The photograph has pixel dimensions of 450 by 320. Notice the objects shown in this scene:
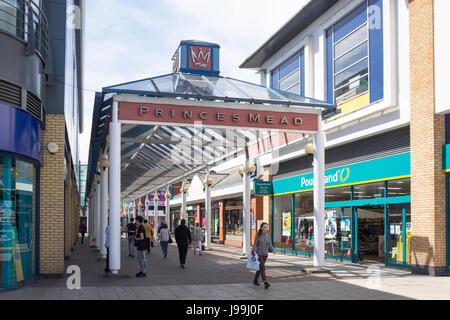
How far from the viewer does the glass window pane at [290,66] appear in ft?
77.5

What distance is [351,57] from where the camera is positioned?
1884 centimetres

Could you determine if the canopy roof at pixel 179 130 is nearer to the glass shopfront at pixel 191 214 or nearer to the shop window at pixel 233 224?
the shop window at pixel 233 224

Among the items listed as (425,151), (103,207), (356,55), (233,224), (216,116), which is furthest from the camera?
(233,224)

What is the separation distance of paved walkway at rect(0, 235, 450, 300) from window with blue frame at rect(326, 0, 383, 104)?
20.3 ft

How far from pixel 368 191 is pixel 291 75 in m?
8.43

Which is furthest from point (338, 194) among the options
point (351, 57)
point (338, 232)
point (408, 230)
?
point (351, 57)

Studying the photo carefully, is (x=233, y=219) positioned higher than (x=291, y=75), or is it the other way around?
(x=291, y=75)

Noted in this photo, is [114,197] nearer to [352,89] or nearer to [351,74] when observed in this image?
[352,89]

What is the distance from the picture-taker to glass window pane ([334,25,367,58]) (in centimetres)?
1797

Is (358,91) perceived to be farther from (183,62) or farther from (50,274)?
(50,274)

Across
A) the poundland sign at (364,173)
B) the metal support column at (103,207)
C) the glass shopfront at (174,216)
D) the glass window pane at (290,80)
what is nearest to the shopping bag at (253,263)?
the poundland sign at (364,173)

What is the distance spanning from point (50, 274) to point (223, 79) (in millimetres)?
8559

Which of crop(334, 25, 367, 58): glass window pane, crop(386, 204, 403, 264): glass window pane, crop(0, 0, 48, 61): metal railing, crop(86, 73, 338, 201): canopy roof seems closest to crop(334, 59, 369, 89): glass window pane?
crop(334, 25, 367, 58): glass window pane

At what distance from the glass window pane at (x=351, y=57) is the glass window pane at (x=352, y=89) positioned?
2.56ft
